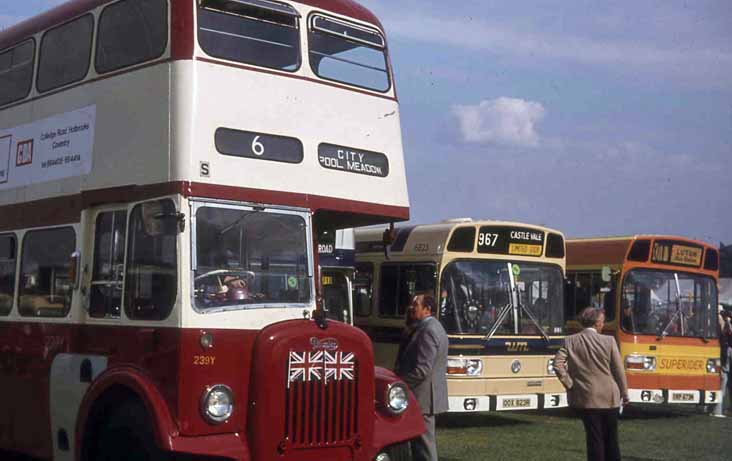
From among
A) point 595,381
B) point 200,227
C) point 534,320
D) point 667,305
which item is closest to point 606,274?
point 667,305

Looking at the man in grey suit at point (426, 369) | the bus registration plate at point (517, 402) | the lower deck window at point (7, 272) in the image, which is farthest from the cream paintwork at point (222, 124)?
the bus registration plate at point (517, 402)

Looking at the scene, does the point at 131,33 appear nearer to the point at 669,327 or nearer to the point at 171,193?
the point at 171,193

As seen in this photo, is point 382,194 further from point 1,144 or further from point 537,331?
point 537,331

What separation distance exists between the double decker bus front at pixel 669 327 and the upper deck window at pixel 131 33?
10.9 m

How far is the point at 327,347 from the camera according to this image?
27.6 ft

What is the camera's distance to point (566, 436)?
15383 mm

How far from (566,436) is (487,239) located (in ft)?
10.0

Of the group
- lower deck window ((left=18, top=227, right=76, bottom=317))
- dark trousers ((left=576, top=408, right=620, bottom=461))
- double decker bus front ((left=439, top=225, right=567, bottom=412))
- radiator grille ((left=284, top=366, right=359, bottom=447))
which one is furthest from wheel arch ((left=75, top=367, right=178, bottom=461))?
double decker bus front ((left=439, top=225, right=567, bottom=412))

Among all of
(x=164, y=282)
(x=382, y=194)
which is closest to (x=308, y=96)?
(x=382, y=194)

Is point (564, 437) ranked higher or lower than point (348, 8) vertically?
lower

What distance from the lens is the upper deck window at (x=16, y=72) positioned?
35.1ft

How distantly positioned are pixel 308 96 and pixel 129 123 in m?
1.53

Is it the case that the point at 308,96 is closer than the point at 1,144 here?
Yes

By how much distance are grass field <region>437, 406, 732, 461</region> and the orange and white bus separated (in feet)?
2.18
